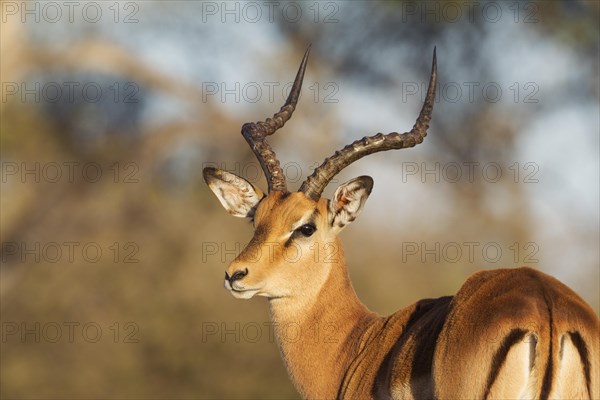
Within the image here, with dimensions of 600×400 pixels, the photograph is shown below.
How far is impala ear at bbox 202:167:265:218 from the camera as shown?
748cm

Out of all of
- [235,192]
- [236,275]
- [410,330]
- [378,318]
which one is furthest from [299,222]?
[410,330]

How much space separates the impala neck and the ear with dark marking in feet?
0.95

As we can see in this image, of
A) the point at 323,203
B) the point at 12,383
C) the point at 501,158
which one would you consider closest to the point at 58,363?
the point at 12,383

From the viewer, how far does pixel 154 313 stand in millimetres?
19031

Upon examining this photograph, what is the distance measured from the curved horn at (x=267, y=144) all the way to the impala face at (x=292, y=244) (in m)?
0.15

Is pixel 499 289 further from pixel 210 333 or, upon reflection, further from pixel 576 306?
pixel 210 333

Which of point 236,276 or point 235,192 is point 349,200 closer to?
point 235,192

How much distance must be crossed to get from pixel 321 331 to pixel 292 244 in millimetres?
574

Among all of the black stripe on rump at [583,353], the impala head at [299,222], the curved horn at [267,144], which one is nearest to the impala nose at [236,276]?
the impala head at [299,222]

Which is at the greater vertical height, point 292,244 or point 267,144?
point 267,144

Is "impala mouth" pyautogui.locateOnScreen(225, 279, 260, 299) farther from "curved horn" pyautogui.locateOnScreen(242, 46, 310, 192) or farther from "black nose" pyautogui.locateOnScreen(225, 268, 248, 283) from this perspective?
"curved horn" pyautogui.locateOnScreen(242, 46, 310, 192)

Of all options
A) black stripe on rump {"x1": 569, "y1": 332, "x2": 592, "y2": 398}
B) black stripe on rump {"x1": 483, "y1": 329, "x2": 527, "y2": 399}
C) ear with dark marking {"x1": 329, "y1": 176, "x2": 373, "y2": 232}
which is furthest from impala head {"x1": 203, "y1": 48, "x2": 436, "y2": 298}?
black stripe on rump {"x1": 569, "y1": 332, "x2": 592, "y2": 398}

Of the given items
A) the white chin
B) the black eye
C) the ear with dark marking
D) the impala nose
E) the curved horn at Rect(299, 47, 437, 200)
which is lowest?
the white chin

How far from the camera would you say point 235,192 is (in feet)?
24.9
